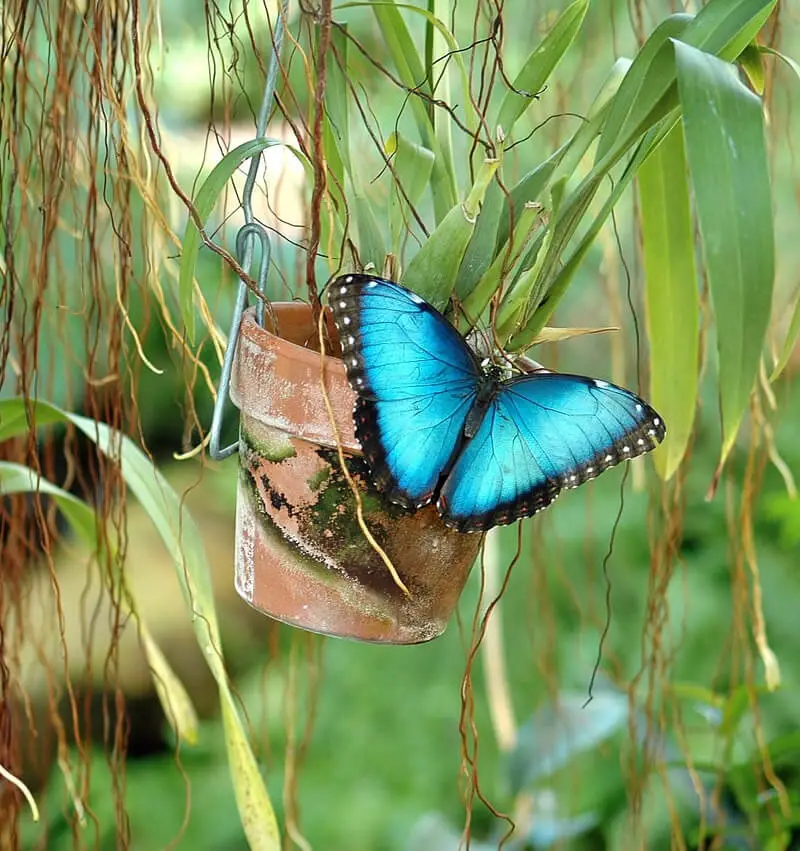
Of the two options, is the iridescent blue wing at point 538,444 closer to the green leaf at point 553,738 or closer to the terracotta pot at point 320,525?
the terracotta pot at point 320,525

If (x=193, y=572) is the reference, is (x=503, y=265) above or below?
above

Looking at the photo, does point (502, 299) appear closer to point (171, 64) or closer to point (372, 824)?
point (372, 824)

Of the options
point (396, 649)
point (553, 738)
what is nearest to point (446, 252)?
point (553, 738)

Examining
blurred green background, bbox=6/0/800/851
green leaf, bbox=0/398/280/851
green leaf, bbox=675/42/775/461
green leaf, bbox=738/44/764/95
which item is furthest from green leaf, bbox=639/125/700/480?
blurred green background, bbox=6/0/800/851

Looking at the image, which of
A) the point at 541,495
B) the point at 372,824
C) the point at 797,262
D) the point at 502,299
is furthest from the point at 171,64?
the point at 541,495

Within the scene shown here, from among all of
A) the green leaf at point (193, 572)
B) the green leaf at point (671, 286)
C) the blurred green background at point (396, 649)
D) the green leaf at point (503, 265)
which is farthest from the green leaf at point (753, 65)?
the blurred green background at point (396, 649)

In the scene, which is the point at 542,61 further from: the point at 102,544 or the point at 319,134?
the point at 102,544
